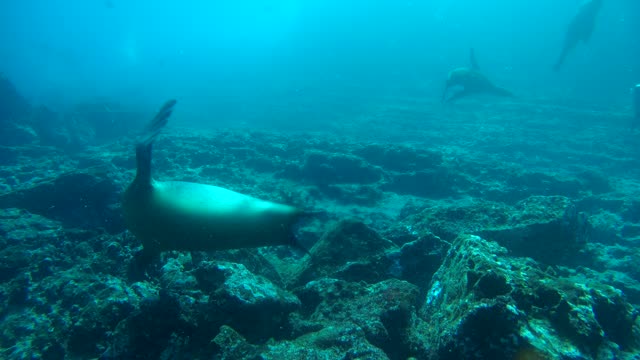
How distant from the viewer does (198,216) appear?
2.97 meters

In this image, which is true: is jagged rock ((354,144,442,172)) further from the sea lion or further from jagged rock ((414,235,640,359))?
the sea lion

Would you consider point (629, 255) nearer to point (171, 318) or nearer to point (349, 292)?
point (349, 292)

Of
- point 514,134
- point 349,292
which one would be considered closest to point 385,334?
point 349,292

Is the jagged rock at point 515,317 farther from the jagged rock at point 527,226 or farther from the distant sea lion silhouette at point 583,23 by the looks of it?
the distant sea lion silhouette at point 583,23

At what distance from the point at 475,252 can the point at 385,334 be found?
141 centimetres

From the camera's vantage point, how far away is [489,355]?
10.3 feet

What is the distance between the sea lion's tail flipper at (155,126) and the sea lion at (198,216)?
0.03m

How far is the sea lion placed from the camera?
285 centimetres

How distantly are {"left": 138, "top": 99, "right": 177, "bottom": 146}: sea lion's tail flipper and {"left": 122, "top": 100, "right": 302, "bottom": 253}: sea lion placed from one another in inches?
1.2

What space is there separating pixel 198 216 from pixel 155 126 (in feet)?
4.37

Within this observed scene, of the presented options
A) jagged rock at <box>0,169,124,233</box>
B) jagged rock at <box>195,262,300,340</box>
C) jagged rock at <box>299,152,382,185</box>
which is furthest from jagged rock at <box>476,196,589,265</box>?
jagged rock at <box>0,169,124,233</box>

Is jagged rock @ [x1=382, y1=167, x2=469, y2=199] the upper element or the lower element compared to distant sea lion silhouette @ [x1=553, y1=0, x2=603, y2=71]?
lower

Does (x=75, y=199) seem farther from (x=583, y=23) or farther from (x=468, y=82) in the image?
(x=583, y=23)

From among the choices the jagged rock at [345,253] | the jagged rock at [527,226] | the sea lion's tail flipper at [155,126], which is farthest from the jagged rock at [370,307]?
the jagged rock at [527,226]
